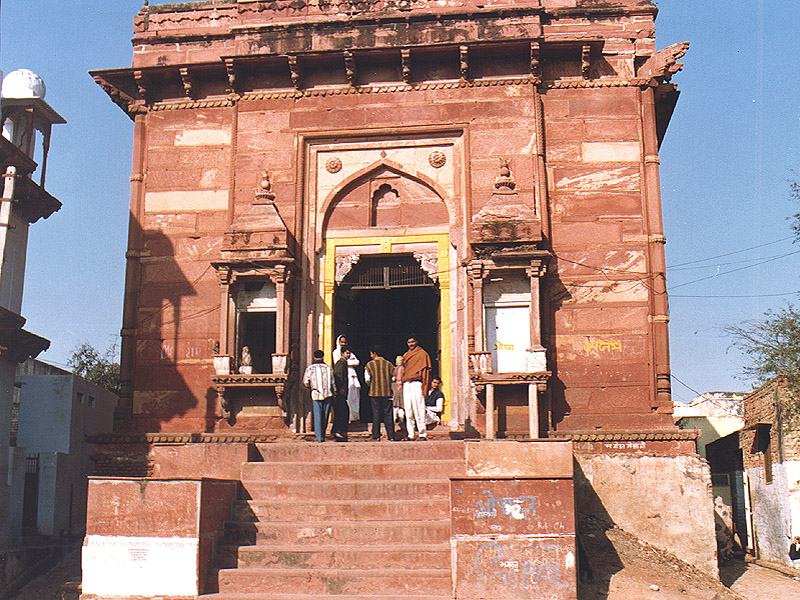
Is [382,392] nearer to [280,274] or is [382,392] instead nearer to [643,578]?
[280,274]

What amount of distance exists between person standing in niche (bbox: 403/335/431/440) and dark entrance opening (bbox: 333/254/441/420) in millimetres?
1565

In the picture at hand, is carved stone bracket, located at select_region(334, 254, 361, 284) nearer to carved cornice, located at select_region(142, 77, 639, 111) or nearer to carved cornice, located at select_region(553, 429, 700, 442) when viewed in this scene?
carved cornice, located at select_region(142, 77, 639, 111)

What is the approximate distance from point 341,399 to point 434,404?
143 cm

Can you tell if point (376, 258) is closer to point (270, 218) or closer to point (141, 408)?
point (270, 218)

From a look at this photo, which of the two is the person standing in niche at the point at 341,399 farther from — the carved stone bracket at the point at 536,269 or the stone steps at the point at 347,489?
the carved stone bracket at the point at 536,269

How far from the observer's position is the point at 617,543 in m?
12.2

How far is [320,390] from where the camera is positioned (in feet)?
43.6

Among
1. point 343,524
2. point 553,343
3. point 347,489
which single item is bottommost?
point 343,524

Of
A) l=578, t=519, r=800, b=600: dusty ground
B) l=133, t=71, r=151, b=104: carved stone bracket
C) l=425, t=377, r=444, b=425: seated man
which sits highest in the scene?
l=133, t=71, r=151, b=104: carved stone bracket

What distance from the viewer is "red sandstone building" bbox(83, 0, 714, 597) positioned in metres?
14.0

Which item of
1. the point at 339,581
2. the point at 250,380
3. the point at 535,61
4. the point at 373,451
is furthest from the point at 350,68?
the point at 339,581

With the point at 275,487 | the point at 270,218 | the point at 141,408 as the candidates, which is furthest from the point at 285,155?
the point at 275,487

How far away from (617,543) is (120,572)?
6477 mm

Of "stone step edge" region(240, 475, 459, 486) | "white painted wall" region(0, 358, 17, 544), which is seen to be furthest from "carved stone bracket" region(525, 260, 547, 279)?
"white painted wall" region(0, 358, 17, 544)
